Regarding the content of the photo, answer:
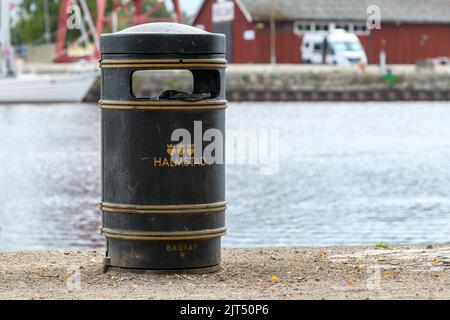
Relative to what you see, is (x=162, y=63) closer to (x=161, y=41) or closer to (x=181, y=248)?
(x=161, y=41)

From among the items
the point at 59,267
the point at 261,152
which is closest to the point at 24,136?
the point at 261,152

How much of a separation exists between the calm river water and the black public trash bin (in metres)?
10.2

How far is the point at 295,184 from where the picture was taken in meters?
33.5

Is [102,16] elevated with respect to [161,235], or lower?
elevated

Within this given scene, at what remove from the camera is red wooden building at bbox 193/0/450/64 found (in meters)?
87.1

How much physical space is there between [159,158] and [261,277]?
1.21 meters

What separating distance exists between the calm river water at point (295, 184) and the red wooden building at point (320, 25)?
21.0 metres

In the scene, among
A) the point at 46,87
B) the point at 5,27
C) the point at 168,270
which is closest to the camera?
the point at 168,270

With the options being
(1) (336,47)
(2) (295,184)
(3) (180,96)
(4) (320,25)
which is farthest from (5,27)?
(3) (180,96)

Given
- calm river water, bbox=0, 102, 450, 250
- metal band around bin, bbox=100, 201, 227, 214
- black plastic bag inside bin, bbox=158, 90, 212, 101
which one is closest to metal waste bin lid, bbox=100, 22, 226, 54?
black plastic bag inside bin, bbox=158, 90, 212, 101

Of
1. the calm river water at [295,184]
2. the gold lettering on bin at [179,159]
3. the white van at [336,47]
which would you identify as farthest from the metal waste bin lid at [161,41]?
the white van at [336,47]

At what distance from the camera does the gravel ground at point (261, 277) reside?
9.24 m

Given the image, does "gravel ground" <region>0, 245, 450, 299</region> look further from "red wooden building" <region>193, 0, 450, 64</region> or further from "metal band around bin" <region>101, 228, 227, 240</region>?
"red wooden building" <region>193, 0, 450, 64</region>

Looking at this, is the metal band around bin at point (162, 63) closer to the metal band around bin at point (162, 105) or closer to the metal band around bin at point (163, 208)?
the metal band around bin at point (162, 105)
